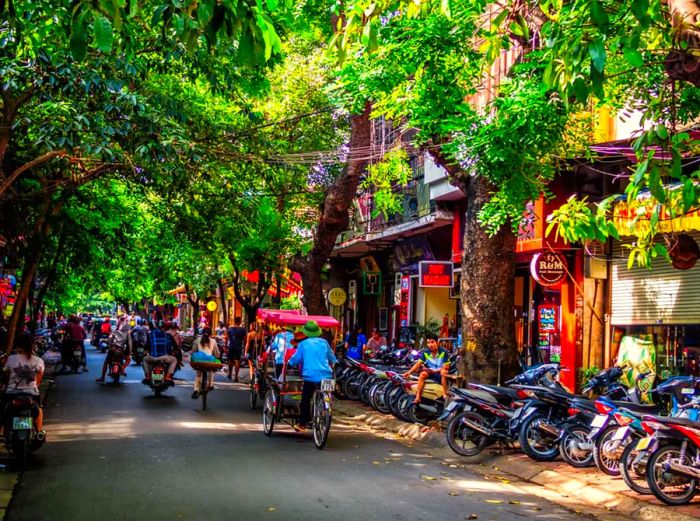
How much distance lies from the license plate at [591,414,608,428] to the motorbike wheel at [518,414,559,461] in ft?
3.42

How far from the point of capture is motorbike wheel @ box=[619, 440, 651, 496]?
9.24 metres

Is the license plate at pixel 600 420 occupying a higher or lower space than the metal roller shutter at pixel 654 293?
lower

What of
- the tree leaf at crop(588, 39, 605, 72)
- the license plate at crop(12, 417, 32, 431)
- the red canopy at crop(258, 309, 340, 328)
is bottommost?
the license plate at crop(12, 417, 32, 431)

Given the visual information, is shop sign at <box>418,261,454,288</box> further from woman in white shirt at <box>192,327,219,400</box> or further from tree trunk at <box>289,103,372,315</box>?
woman in white shirt at <box>192,327,219,400</box>

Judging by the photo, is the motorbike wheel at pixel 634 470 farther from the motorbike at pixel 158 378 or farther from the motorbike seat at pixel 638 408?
the motorbike at pixel 158 378

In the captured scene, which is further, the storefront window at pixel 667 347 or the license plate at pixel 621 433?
the storefront window at pixel 667 347

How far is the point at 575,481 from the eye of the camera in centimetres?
1023

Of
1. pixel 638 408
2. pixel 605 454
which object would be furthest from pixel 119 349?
pixel 638 408

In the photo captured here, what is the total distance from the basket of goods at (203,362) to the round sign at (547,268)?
23.5ft

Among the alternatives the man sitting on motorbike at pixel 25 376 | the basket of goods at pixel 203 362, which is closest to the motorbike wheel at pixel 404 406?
the basket of goods at pixel 203 362

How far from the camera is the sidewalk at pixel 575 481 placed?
8781mm

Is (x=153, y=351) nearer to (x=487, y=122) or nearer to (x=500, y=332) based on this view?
(x=500, y=332)

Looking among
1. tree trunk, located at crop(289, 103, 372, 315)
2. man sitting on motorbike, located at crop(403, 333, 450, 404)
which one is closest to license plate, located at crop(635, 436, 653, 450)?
man sitting on motorbike, located at crop(403, 333, 450, 404)

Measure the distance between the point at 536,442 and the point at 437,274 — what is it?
13.1 metres
